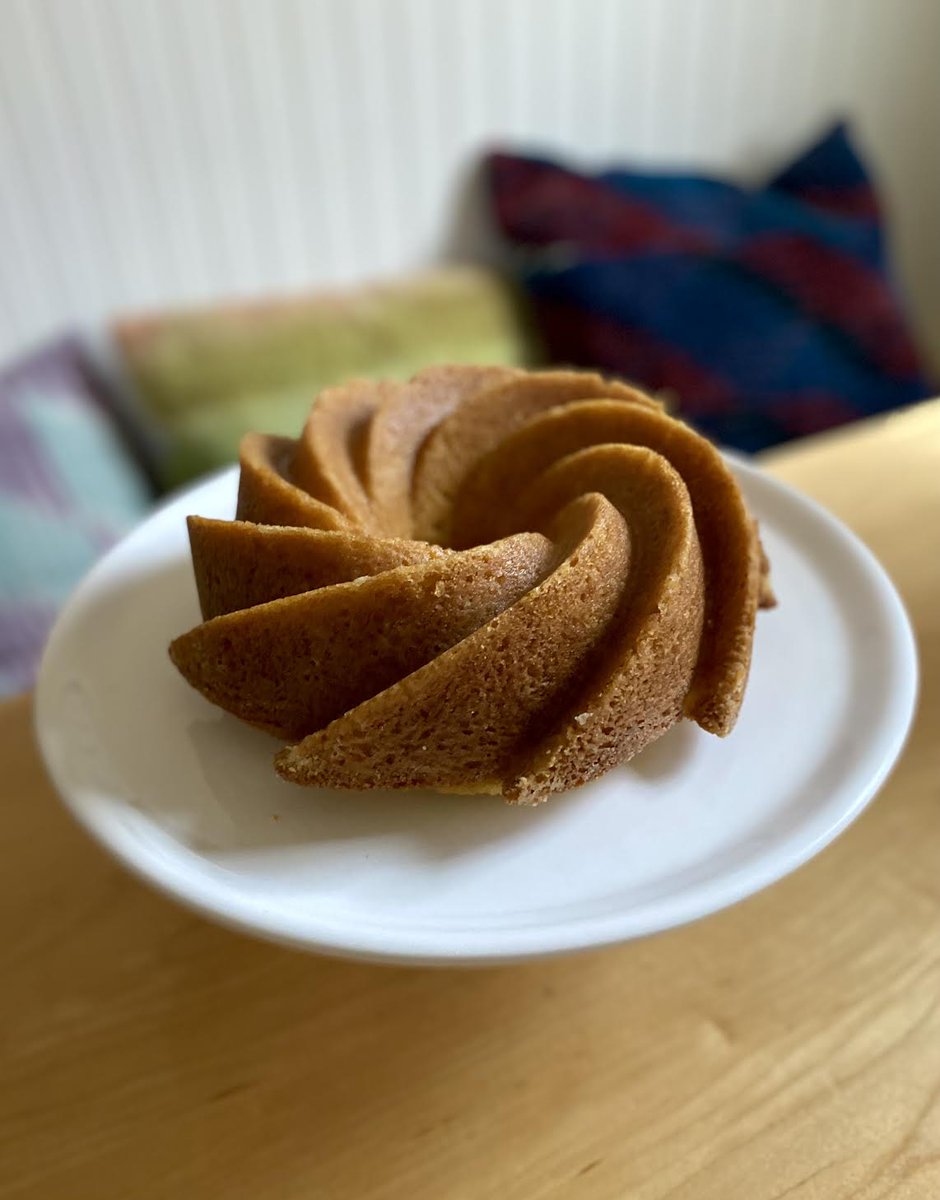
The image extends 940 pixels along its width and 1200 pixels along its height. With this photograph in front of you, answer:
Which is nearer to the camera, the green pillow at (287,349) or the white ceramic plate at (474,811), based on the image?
the white ceramic plate at (474,811)

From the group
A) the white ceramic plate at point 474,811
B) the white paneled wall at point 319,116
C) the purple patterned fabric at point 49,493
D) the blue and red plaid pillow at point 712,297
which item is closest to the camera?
the white ceramic plate at point 474,811

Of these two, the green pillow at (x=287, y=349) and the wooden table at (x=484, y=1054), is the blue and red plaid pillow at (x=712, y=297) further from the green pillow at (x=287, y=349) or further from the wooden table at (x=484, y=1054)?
the wooden table at (x=484, y=1054)

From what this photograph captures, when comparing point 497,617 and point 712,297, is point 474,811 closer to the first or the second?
point 497,617

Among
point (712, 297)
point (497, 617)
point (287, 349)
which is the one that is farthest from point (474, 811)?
point (712, 297)

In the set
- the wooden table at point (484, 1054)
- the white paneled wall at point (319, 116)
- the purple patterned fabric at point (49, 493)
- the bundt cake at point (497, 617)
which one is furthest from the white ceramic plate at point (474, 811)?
the white paneled wall at point (319, 116)

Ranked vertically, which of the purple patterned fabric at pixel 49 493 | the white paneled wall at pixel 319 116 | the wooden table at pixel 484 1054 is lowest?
the wooden table at pixel 484 1054

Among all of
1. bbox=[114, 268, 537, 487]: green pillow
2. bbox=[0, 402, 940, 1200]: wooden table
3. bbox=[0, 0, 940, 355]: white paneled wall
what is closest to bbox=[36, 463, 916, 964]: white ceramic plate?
bbox=[0, 402, 940, 1200]: wooden table

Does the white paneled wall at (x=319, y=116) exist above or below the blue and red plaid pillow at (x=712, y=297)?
above
